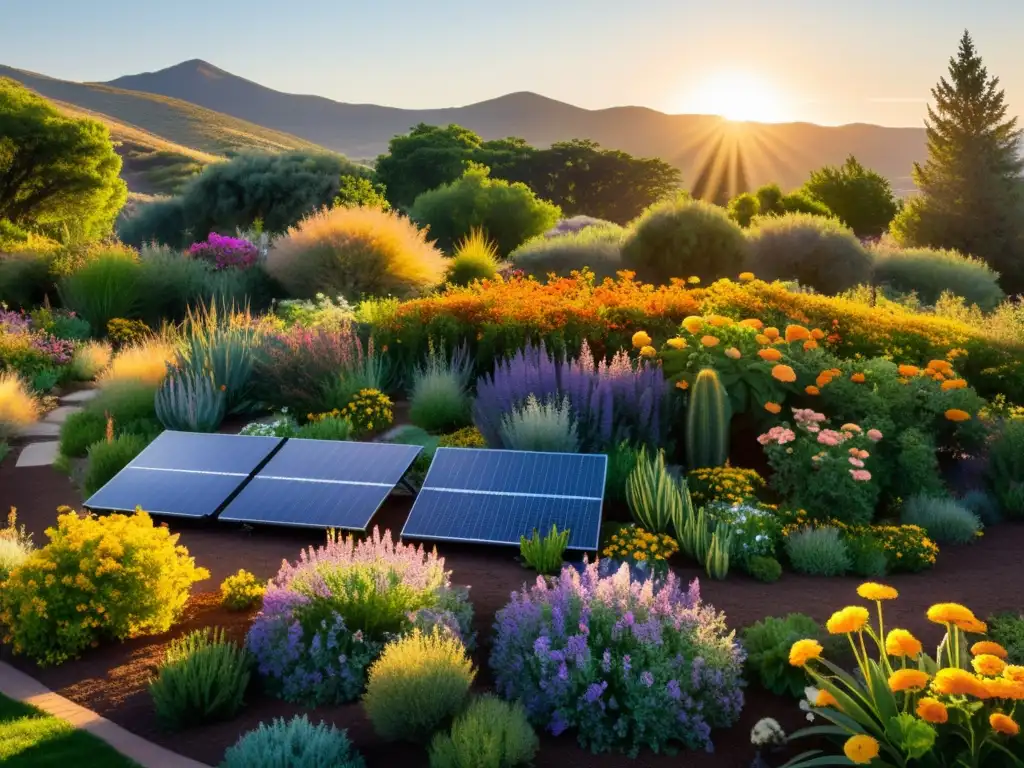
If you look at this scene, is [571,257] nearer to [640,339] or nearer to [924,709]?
[640,339]

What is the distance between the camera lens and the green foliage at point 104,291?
16.1 metres

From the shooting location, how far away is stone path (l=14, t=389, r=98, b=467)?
9.99m

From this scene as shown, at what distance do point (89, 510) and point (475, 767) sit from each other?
201 inches

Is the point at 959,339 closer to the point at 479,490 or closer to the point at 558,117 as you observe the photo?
the point at 479,490

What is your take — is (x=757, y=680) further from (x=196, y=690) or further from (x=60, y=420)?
(x=60, y=420)

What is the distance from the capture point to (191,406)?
9664mm

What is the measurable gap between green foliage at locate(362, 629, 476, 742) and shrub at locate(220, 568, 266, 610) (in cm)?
162

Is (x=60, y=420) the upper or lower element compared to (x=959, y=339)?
lower

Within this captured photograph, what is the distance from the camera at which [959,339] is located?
10.8 m

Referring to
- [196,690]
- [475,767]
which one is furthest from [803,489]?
[196,690]

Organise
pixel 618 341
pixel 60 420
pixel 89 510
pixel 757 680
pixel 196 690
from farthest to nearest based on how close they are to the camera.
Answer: pixel 60 420, pixel 618 341, pixel 89 510, pixel 757 680, pixel 196 690

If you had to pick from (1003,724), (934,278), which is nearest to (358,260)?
(934,278)

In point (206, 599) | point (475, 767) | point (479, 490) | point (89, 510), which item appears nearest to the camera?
point (475, 767)

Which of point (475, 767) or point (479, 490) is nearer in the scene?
point (475, 767)
